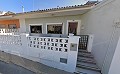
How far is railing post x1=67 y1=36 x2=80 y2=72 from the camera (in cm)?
343

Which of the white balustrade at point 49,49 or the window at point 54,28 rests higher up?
the window at point 54,28

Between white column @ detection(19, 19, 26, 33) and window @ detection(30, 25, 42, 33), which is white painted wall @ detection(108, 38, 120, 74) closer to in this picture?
window @ detection(30, 25, 42, 33)

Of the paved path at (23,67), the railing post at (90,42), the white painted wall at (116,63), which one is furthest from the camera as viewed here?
the railing post at (90,42)

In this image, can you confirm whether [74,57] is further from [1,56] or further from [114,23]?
[1,56]

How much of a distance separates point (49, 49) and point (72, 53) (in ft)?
4.23

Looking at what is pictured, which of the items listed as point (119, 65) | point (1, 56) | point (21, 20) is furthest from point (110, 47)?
point (21, 20)

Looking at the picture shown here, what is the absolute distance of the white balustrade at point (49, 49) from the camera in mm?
3554

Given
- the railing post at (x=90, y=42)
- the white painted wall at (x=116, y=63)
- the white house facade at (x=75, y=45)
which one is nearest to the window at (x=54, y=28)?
the white house facade at (x=75, y=45)

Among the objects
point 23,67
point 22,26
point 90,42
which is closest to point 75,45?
point 90,42

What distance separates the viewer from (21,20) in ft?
29.8

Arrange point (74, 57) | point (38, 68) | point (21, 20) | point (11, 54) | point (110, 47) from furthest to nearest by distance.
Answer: point (21, 20)
point (11, 54)
point (38, 68)
point (74, 57)
point (110, 47)

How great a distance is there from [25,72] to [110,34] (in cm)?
440

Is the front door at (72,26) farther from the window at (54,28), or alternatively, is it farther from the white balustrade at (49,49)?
the white balustrade at (49,49)

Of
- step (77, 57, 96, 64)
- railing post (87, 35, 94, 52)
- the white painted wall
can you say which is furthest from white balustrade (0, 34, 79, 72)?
railing post (87, 35, 94, 52)
